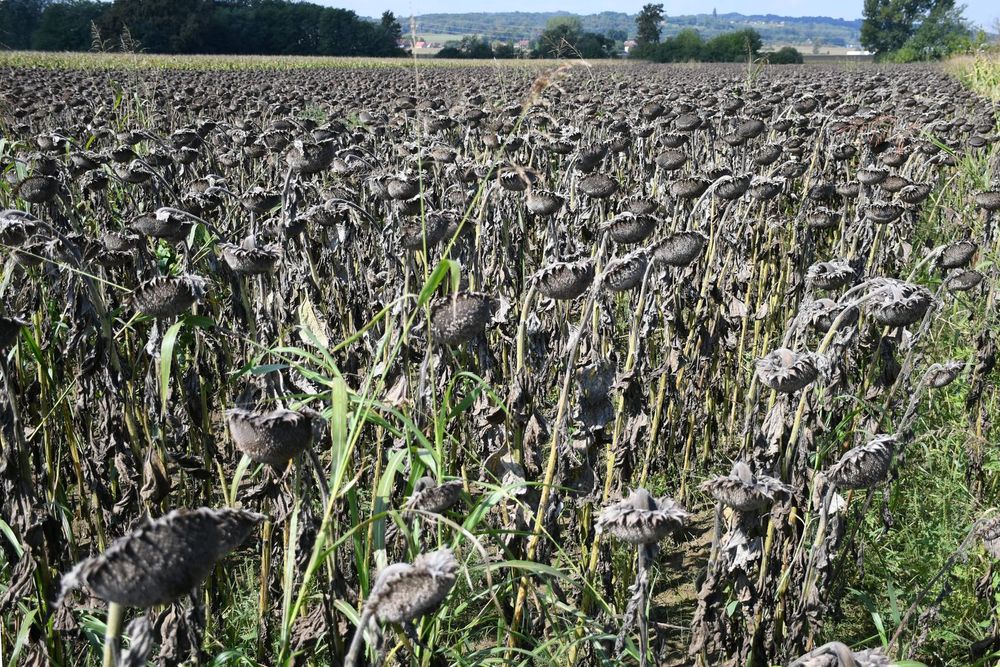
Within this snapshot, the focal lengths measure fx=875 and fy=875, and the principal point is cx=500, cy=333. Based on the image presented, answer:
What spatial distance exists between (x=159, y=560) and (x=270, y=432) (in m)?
0.38

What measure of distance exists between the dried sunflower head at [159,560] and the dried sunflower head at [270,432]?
0.95 ft

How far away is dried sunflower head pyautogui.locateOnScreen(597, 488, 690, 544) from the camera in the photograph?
5.32 ft

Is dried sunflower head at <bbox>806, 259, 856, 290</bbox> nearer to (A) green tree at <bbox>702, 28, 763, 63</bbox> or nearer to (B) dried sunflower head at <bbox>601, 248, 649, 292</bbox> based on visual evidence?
(B) dried sunflower head at <bbox>601, 248, 649, 292</bbox>

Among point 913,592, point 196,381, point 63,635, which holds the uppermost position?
point 196,381

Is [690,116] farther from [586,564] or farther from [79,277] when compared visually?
[79,277]

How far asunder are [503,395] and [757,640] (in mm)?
1361

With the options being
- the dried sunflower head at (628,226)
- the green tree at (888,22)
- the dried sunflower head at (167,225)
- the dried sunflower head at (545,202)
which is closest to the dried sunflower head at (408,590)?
the dried sunflower head at (628,226)

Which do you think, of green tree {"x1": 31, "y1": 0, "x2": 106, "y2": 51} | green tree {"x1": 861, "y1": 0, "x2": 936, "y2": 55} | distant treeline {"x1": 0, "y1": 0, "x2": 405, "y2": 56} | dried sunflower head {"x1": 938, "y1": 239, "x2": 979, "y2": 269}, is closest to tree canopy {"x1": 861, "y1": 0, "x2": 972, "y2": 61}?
green tree {"x1": 861, "y1": 0, "x2": 936, "y2": 55}

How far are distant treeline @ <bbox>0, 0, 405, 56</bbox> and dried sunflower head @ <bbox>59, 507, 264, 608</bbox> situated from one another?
4712 centimetres

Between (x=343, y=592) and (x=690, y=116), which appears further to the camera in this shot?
(x=690, y=116)

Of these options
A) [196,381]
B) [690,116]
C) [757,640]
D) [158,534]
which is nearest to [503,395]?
[196,381]

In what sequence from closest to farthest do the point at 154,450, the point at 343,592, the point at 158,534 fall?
1. the point at 158,534
2. the point at 343,592
3. the point at 154,450

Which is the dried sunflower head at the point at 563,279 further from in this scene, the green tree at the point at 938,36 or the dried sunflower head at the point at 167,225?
the green tree at the point at 938,36

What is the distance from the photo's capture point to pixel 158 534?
1126mm
